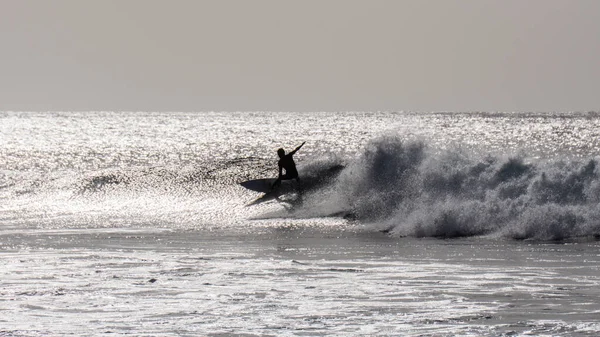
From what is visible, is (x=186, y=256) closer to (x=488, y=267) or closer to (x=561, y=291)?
(x=488, y=267)

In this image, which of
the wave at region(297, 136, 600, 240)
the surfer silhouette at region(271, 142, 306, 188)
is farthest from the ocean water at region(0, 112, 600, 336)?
the surfer silhouette at region(271, 142, 306, 188)

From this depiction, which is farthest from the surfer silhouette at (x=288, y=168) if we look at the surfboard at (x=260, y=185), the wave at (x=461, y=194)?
the wave at (x=461, y=194)

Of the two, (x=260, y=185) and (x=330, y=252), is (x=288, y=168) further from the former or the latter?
(x=330, y=252)

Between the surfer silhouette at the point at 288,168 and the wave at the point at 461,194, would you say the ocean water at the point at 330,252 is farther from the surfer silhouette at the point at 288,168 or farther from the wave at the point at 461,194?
the surfer silhouette at the point at 288,168

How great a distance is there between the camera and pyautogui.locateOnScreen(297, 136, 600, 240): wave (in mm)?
20109

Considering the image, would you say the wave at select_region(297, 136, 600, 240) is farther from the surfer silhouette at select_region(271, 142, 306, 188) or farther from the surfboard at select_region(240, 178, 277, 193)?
the surfboard at select_region(240, 178, 277, 193)

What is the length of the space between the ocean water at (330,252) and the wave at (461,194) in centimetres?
4

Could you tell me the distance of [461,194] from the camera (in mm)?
23047

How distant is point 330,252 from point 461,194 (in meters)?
6.23

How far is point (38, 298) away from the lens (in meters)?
13.2

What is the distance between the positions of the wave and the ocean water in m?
0.04

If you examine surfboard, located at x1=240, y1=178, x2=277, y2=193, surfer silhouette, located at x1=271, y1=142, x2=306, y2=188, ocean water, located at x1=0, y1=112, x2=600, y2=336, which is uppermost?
surfer silhouette, located at x1=271, y1=142, x2=306, y2=188

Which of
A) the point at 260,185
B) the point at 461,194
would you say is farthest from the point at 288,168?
the point at 461,194

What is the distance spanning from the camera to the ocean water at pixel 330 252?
39.1 feet
